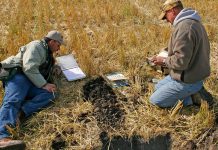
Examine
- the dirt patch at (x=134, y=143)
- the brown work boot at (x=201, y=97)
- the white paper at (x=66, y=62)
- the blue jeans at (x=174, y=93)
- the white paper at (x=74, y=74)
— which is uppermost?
the white paper at (x=66, y=62)

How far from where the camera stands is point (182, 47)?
13.3 feet

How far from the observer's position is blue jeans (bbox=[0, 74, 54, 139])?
4094mm

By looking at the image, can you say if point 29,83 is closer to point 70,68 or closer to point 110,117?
point 70,68

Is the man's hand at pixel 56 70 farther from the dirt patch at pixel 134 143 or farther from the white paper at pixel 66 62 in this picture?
the dirt patch at pixel 134 143

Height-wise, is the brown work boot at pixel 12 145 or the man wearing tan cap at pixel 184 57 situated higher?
the man wearing tan cap at pixel 184 57

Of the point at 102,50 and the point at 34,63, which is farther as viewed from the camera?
the point at 102,50

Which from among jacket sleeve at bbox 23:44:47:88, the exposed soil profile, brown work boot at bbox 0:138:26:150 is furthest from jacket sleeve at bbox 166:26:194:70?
brown work boot at bbox 0:138:26:150

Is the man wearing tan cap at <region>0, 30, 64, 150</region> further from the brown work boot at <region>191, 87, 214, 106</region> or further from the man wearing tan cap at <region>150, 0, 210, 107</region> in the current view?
the brown work boot at <region>191, 87, 214, 106</region>

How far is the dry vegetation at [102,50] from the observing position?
4152 millimetres

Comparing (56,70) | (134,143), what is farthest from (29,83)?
(134,143)

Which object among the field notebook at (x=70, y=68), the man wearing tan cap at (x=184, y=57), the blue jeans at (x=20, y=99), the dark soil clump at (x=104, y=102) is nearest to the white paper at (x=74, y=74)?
the field notebook at (x=70, y=68)

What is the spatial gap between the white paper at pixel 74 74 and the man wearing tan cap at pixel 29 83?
0.51 meters

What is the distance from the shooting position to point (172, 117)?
4309mm

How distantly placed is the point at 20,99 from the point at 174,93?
203cm
